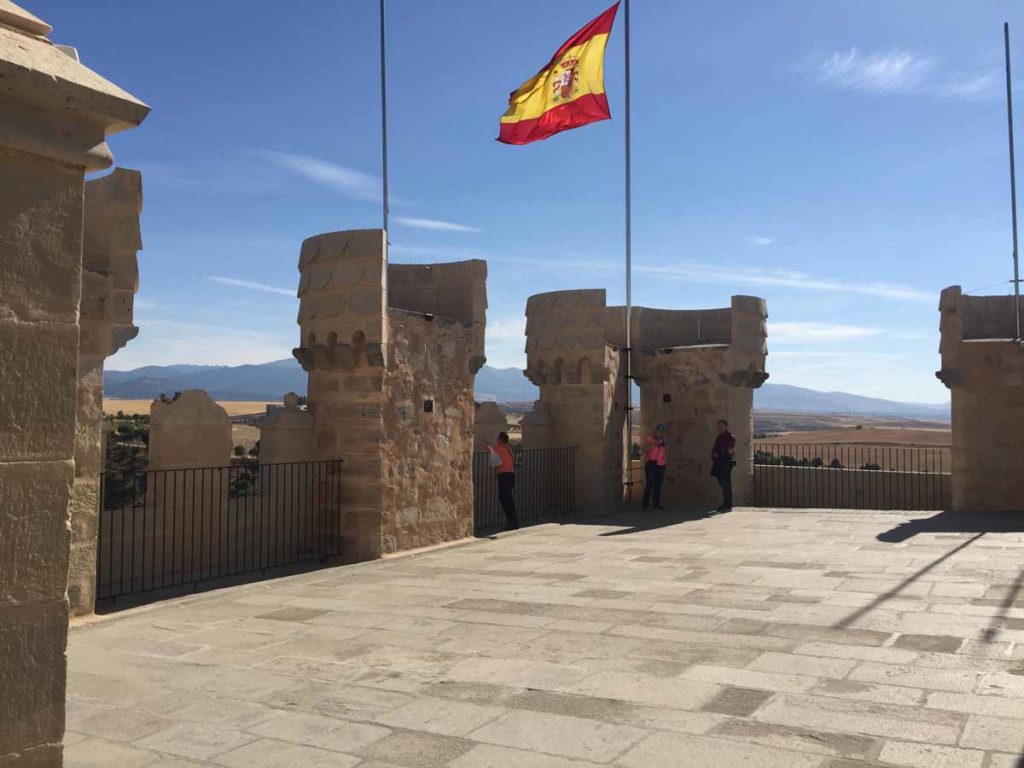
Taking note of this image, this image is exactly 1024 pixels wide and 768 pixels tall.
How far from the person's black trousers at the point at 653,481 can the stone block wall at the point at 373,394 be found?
5269 millimetres

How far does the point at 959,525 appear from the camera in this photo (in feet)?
40.3

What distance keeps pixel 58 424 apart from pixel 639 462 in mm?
15606

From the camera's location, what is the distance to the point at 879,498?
18.2 metres

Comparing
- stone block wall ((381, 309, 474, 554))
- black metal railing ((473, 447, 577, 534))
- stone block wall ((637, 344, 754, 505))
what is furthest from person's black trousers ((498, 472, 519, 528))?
stone block wall ((637, 344, 754, 505))

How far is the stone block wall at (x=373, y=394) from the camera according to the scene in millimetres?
10000

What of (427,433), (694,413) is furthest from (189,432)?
(694,413)

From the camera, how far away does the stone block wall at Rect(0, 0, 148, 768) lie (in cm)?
258

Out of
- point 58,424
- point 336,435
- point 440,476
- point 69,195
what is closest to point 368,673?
point 58,424

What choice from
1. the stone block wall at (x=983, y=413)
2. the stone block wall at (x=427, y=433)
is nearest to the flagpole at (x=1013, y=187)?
the stone block wall at (x=983, y=413)

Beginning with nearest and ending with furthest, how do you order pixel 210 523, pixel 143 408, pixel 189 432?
pixel 189 432
pixel 210 523
pixel 143 408

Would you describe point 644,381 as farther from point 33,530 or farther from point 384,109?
point 33,530

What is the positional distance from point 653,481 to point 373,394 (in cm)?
712

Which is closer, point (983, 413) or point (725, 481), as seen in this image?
point (983, 413)

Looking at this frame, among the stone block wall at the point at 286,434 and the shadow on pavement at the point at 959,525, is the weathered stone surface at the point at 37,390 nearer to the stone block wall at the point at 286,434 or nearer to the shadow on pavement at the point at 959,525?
the stone block wall at the point at 286,434
